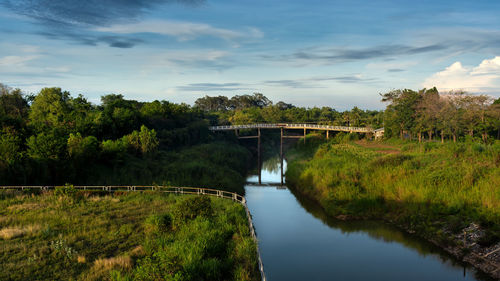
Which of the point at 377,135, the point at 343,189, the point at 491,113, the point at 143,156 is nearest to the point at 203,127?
the point at 143,156

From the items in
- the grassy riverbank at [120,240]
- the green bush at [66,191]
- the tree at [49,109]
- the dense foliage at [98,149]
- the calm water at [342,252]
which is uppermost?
the tree at [49,109]

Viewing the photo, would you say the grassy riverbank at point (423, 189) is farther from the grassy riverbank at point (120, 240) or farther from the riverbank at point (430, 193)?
the grassy riverbank at point (120, 240)

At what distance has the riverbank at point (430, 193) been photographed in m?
30.2

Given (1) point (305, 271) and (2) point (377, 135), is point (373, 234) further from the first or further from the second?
(2) point (377, 135)

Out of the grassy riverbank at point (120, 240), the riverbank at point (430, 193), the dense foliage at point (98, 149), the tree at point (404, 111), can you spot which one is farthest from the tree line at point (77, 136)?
the tree at point (404, 111)

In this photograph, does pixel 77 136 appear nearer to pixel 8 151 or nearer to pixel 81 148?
pixel 81 148

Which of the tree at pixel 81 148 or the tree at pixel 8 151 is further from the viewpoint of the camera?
the tree at pixel 81 148

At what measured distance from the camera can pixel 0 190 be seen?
37938mm

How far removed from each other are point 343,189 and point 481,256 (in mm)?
18023

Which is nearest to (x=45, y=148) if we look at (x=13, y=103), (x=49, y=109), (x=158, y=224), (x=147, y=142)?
(x=147, y=142)

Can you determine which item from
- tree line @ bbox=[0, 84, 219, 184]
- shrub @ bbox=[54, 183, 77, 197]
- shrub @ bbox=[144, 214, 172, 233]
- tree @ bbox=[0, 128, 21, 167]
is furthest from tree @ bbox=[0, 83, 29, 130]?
shrub @ bbox=[144, 214, 172, 233]

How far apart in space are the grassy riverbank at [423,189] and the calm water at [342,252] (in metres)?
2.39

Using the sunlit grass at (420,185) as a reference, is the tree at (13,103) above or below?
above

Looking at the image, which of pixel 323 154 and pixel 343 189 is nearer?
pixel 343 189
